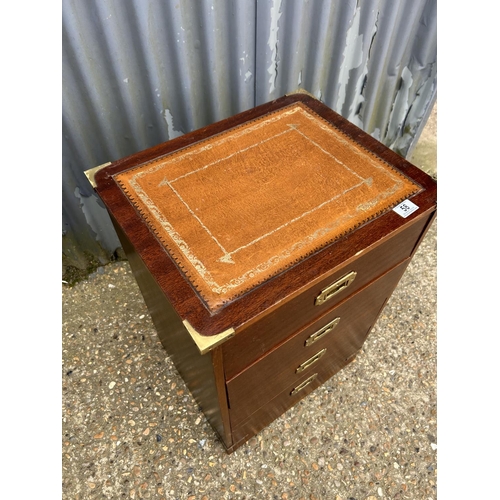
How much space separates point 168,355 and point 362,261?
1.03 meters

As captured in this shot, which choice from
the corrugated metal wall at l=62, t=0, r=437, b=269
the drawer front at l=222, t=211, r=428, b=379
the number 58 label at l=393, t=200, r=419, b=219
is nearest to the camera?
the drawer front at l=222, t=211, r=428, b=379

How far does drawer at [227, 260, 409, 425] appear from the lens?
948 mm

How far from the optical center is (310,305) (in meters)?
0.87

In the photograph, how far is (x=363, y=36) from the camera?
61.4 inches

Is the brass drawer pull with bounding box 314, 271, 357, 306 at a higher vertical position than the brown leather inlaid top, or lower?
lower

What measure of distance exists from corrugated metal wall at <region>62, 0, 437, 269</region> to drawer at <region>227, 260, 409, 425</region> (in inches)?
34.9

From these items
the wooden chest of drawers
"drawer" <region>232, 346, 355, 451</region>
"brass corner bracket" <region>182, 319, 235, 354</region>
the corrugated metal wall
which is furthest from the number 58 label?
the corrugated metal wall

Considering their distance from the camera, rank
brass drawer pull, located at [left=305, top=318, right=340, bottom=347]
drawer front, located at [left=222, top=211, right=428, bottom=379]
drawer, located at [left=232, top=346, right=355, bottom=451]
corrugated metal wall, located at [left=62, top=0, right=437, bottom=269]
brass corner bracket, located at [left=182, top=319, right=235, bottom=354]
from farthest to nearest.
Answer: drawer, located at [left=232, top=346, right=355, bottom=451], corrugated metal wall, located at [left=62, top=0, right=437, bottom=269], brass drawer pull, located at [left=305, top=318, right=340, bottom=347], drawer front, located at [left=222, top=211, right=428, bottom=379], brass corner bracket, located at [left=182, top=319, right=235, bottom=354]

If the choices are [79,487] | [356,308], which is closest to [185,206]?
[356,308]

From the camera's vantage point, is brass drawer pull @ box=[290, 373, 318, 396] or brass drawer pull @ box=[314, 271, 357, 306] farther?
brass drawer pull @ box=[290, 373, 318, 396]

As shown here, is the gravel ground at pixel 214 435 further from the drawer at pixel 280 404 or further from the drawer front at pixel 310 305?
the drawer front at pixel 310 305

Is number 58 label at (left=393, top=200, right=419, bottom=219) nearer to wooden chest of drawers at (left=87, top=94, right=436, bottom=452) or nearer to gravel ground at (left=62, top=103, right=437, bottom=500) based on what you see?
wooden chest of drawers at (left=87, top=94, right=436, bottom=452)

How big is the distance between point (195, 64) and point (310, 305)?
94 centimetres

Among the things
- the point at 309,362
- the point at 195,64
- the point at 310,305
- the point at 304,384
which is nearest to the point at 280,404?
the point at 304,384
